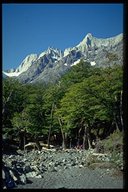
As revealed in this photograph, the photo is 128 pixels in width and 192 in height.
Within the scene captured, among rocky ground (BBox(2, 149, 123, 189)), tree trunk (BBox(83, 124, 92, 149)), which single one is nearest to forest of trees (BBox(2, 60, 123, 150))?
tree trunk (BBox(83, 124, 92, 149))

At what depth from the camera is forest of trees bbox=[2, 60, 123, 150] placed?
17.9 metres

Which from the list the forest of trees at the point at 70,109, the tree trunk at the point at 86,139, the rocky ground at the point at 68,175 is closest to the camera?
the rocky ground at the point at 68,175

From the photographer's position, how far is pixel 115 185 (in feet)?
26.7

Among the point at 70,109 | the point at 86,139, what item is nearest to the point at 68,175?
the point at 70,109

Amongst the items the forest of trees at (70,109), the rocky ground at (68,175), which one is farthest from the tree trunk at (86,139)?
the rocky ground at (68,175)

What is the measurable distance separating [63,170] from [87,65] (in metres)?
13.9

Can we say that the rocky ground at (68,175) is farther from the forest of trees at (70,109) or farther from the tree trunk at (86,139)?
the tree trunk at (86,139)

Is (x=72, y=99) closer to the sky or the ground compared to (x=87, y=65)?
closer to the ground

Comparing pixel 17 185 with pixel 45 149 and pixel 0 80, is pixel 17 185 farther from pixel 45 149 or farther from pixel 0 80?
pixel 45 149

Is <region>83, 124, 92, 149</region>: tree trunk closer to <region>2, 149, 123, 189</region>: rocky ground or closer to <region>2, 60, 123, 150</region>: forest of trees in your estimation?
<region>2, 60, 123, 150</region>: forest of trees

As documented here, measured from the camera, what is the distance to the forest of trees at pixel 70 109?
1786cm

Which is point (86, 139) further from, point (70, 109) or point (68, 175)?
point (68, 175)

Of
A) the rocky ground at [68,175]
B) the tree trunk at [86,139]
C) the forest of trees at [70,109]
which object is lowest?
the rocky ground at [68,175]

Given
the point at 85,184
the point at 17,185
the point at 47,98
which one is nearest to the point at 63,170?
the point at 85,184
